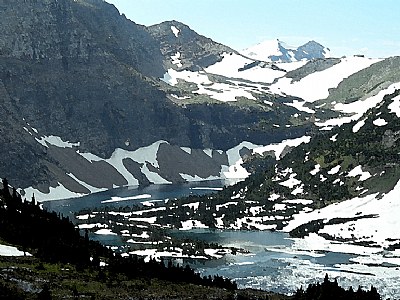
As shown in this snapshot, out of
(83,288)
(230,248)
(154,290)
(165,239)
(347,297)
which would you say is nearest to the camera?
(83,288)

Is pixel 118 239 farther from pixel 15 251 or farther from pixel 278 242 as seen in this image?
pixel 15 251

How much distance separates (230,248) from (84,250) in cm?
10612

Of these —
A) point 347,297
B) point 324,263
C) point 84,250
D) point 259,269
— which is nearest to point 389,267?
point 324,263

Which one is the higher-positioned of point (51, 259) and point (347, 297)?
point (51, 259)

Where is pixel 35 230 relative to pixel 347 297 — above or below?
above

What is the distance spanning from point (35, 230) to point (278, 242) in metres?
125

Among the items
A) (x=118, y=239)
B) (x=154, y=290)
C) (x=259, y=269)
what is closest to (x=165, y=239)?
(x=118, y=239)

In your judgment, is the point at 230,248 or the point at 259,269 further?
the point at 230,248

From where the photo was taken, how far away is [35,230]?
266ft

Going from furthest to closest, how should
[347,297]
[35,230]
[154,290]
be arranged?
[35,230] → [347,297] → [154,290]

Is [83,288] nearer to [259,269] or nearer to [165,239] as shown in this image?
[259,269]

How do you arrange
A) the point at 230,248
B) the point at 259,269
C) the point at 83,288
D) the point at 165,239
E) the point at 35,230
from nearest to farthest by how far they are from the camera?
1. the point at 83,288
2. the point at 35,230
3. the point at 259,269
4. the point at 230,248
5. the point at 165,239

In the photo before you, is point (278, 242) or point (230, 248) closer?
point (230, 248)

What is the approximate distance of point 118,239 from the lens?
652 ft
